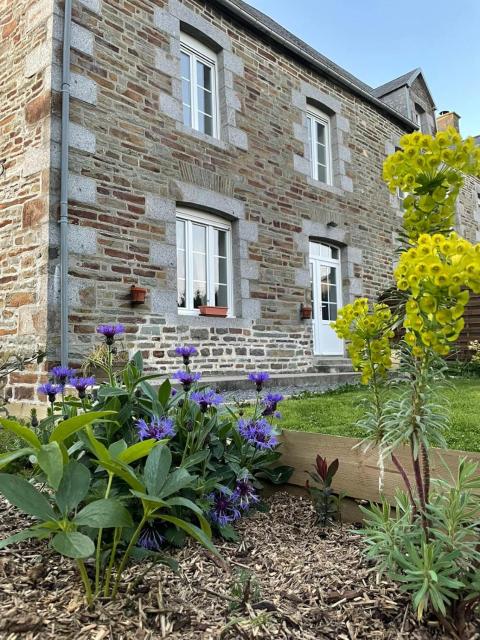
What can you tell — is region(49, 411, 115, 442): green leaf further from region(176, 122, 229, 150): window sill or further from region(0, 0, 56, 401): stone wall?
region(176, 122, 229, 150): window sill

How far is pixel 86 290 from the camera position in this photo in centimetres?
522

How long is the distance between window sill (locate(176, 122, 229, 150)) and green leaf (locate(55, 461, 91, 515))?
5917mm

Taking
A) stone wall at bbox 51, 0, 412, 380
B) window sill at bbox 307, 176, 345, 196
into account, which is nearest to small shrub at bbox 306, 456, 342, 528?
stone wall at bbox 51, 0, 412, 380

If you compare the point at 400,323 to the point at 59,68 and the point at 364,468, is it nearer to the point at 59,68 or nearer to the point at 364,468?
the point at 364,468

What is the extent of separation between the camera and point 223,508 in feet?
6.10

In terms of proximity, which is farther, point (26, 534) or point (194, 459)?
point (194, 459)

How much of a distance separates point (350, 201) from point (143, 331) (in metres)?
5.47

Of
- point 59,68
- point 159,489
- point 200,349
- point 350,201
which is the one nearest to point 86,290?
point 200,349

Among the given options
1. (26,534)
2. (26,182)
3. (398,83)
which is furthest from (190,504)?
(398,83)

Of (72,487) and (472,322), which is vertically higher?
(472,322)

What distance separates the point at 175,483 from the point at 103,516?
0.24 m

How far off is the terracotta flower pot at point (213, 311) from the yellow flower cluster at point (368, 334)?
15.9 feet

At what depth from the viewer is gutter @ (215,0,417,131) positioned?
729 centimetres

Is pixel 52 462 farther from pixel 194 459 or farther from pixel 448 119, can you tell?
pixel 448 119
